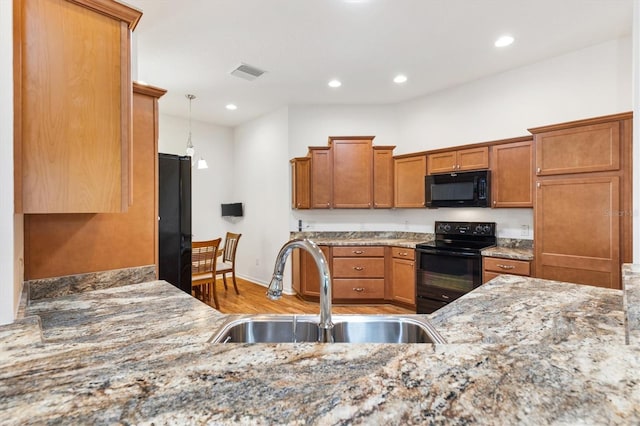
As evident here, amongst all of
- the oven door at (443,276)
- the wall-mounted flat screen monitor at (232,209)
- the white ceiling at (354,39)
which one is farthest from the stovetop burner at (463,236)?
the wall-mounted flat screen monitor at (232,209)

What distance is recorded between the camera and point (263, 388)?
600 millimetres

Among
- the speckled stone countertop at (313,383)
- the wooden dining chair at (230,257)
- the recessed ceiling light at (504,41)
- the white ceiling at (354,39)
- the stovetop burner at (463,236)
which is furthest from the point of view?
the wooden dining chair at (230,257)

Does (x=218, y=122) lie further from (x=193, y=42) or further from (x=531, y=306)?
(x=531, y=306)

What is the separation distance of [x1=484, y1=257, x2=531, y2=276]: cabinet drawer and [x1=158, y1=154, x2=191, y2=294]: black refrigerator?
118 inches

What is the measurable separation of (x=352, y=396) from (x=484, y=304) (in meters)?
1.12

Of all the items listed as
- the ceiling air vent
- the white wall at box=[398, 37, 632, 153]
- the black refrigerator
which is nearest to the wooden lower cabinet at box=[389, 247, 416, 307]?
the white wall at box=[398, 37, 632, 153]

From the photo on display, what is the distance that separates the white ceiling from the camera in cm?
248

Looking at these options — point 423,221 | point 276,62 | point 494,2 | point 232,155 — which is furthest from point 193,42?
point 423,221

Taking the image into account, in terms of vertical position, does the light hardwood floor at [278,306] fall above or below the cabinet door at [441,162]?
below

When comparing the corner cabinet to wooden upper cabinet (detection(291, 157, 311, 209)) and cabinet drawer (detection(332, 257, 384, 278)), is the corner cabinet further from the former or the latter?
wooden upper cabinet (detection(291, 157, 311, 209))

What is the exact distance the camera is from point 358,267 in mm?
4094

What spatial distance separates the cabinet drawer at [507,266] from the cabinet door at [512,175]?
64cm

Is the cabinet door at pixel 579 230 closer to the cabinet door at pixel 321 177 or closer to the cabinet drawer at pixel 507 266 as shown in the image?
the cabinet drawer at pixel 507 266

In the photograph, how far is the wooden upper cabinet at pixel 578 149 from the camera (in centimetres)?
256
